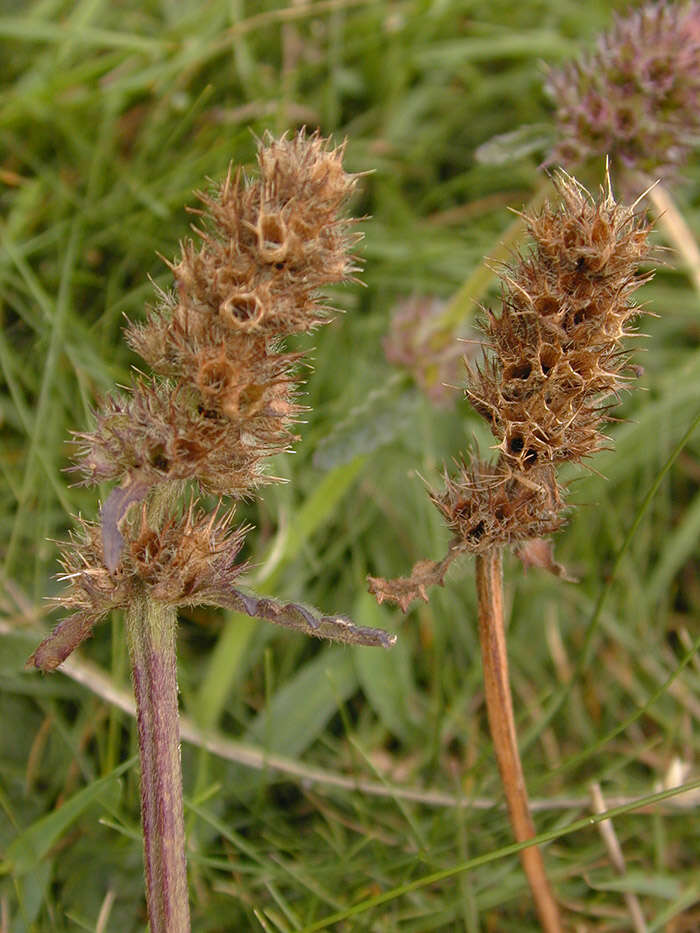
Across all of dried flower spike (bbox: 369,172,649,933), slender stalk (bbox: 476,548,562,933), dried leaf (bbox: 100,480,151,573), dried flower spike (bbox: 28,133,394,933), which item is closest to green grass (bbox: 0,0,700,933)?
slender stalk (bbox: 476,548,562,933)

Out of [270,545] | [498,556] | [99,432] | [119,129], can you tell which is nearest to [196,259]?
[99,432]

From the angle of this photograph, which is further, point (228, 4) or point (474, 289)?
point (228, 4)

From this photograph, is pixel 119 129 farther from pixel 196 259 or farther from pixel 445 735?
pixel 445 735

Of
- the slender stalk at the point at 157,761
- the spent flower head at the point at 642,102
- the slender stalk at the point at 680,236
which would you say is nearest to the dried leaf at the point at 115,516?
the slender stalk at the point at 157,761

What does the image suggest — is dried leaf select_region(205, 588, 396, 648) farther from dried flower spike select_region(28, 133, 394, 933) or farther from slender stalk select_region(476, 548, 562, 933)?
slender stalk select_region(476, 548, 562, 933)

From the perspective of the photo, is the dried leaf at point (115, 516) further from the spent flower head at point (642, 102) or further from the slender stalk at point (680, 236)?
the slender stalk at point (680, 236)

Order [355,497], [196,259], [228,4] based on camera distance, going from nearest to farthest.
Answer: [196,259]
[355,497]
[228,4]
